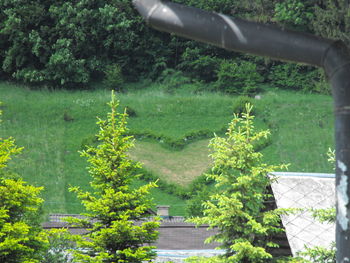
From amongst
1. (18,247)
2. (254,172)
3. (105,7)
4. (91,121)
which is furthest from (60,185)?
(254,172)

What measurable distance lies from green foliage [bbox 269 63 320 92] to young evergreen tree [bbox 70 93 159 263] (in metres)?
34.6

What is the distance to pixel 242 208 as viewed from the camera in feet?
39.9

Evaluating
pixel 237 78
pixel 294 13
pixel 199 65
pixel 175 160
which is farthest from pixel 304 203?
pixel 199 65

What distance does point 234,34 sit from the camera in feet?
7.17

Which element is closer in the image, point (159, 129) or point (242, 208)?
point (242, 208)

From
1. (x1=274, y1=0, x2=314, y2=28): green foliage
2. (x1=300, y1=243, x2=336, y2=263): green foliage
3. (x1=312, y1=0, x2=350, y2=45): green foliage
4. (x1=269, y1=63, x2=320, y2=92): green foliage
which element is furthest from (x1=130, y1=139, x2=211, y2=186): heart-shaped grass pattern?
(x1=300, y1=243, x2=336, y2=263): green foliage

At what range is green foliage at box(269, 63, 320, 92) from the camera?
4756 cm

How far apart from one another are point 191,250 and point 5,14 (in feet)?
105

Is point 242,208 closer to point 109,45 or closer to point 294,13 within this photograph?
point 294,13

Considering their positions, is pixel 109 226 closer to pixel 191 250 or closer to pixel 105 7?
pixel 191 250

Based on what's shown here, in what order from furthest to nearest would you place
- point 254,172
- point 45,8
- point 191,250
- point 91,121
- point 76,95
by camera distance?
point 45,8 → point 76,95 → point 91,121 → point 191,250 → point 254,172

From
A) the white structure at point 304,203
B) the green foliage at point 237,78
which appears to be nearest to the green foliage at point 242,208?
the white structure at point 304,203

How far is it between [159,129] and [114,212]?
28831 mm

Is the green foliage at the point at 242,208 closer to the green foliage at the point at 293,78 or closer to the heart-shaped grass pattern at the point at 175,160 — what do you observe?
the heart-shaped grass pattern at the point at 175,160
